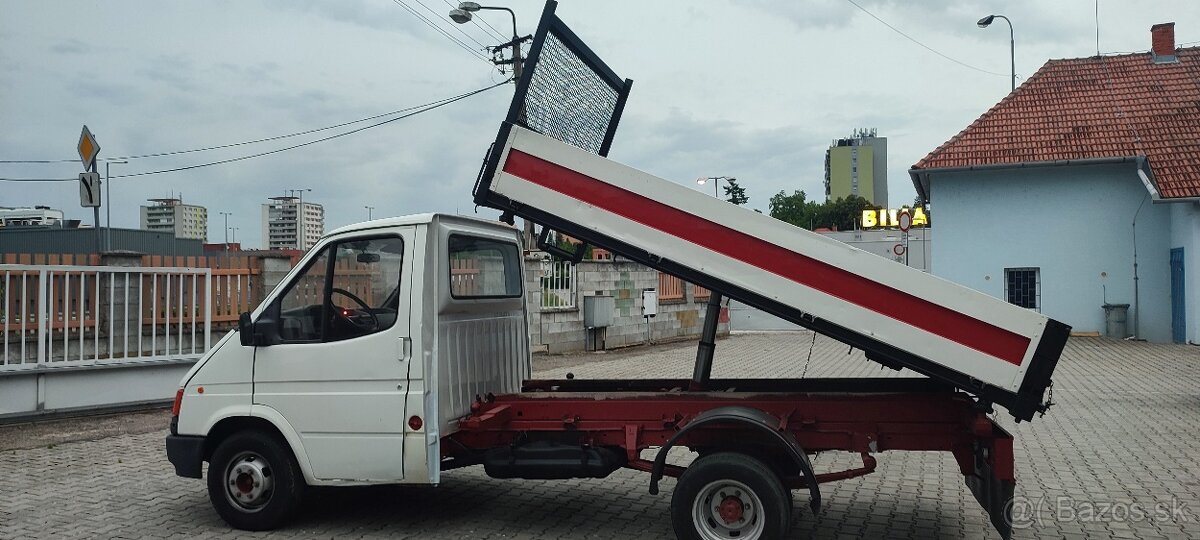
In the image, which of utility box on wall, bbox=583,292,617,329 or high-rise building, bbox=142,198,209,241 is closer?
utility box on wall, bbox=583,292,617,329

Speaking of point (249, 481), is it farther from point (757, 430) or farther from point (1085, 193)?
point (1085, 193)

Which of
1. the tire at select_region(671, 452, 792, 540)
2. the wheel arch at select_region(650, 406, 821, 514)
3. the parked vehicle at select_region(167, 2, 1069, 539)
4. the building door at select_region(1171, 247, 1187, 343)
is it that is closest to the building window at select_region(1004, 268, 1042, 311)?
the building door at select_region(1171, 247, 1187, 343)

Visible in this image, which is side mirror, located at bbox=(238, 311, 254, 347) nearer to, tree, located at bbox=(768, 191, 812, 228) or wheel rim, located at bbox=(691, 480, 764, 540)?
wheel rim, located at bbox=(691, 480, 764, 540)

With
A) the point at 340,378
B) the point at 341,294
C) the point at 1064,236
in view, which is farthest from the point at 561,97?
the point at 1064,236

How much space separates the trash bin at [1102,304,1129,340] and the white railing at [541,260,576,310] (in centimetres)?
1444

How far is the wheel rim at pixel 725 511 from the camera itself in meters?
5.28

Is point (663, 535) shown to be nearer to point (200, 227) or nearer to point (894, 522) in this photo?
point (894, 522)

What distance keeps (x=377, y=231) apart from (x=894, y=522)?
155 inches

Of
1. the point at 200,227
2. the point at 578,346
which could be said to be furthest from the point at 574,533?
the point at 200,227

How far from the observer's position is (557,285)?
63.2 ft

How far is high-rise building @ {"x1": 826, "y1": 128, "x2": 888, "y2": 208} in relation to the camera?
457 ft

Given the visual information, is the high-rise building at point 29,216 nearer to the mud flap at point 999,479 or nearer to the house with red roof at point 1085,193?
the house with red roof at point 1085,193

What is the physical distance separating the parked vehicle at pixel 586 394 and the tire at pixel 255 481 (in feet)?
0.04

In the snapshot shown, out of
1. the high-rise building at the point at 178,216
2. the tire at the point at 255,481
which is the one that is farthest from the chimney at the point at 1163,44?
the high-rise building at the point at 178,216
